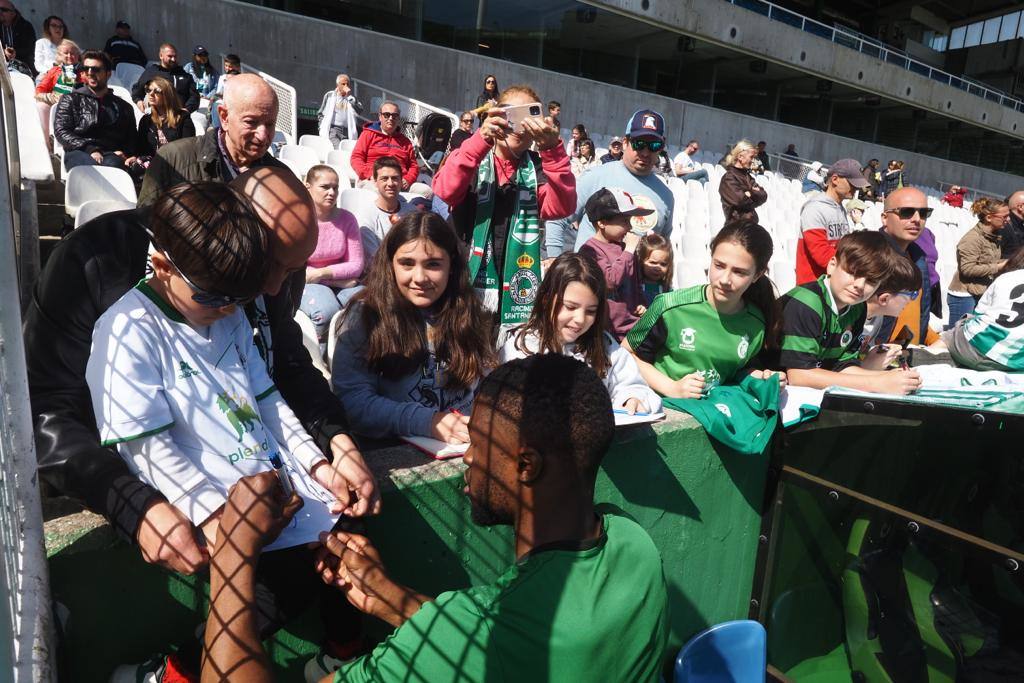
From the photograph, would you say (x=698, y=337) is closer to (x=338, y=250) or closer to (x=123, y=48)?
(x=338, y=250)

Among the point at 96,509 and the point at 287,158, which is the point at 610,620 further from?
the point at 287,158

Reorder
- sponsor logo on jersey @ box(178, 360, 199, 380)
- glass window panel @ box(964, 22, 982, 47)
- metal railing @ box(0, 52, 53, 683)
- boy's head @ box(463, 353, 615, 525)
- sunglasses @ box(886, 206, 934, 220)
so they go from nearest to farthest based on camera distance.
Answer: metal railing @ box(0, 52, 53, 683) → boy's head @ box(463, 353, 615, 525) → sponsor logo on jersey @ box(178, 360, 199, 380) → sunglasses @ box(886, 206, 934, 220) → glass window panel @ box(964, 22, 982, 47)

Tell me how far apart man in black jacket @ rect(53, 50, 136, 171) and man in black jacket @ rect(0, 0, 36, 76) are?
312 centimetres

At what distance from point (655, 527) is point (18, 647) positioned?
2.03m

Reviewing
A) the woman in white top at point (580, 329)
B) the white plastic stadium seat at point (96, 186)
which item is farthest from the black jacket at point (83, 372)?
the white plastic stadium seat at point (96, 186)

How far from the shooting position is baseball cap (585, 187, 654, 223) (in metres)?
3.91

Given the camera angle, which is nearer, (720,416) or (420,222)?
(420,222)

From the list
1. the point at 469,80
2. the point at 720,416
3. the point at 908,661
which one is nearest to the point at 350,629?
the point at 720,416

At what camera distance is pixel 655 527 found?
2.58 m

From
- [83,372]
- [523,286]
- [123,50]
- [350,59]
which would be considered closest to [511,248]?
[523,286]

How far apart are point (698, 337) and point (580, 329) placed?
23.3 inches

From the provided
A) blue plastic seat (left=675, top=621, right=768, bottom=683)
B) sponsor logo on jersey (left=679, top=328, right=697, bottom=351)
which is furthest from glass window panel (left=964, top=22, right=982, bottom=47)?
blue plastic seat (left=675, top=621, right=768, bottom=683)

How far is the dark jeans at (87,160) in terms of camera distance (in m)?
4.93

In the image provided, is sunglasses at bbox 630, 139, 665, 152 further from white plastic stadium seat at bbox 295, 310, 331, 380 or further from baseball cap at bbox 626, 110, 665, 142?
white plastic stadium seat at bbox 295, 310, 331, 380
